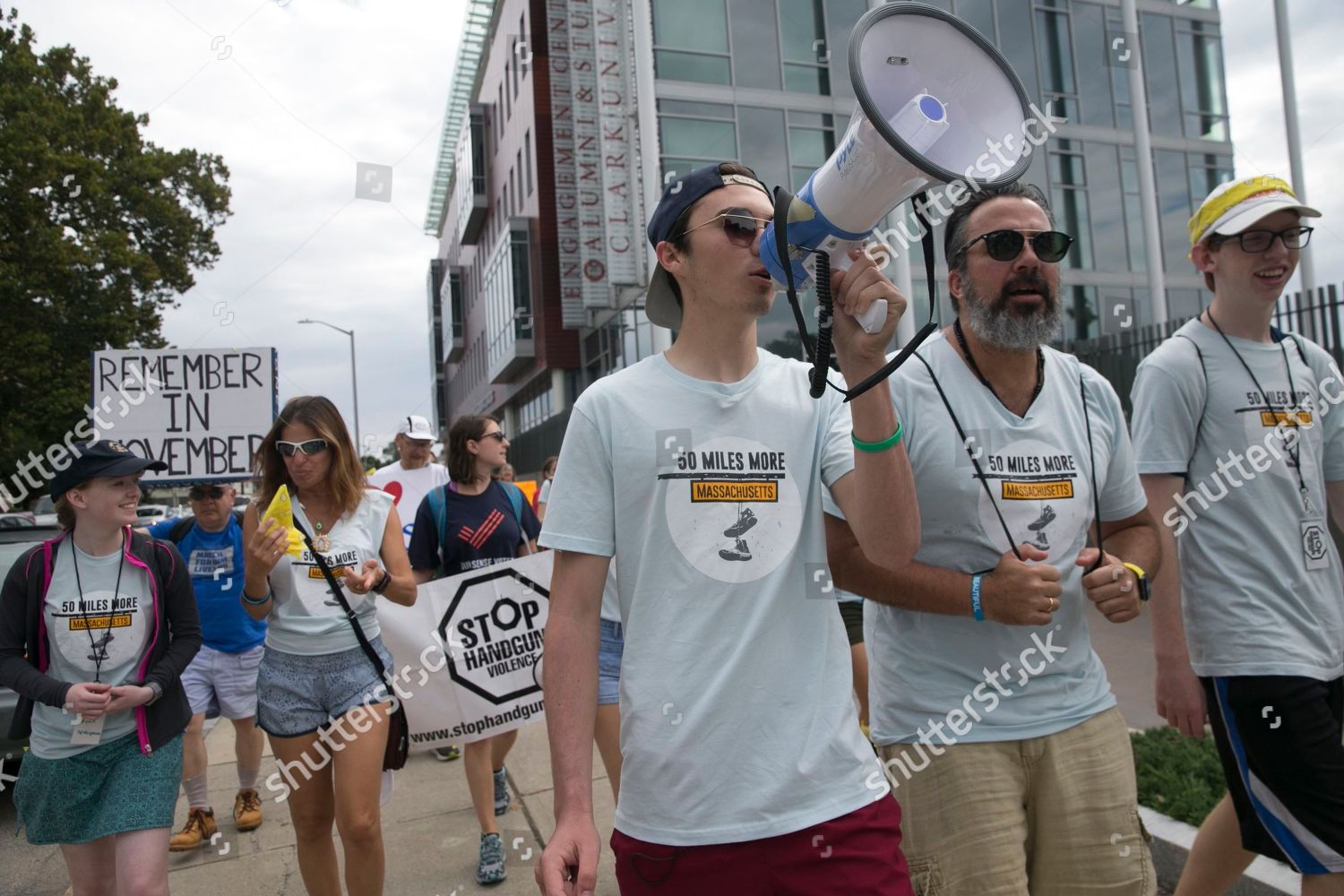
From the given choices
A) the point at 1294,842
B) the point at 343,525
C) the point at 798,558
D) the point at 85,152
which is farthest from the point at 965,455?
the point at 85,152

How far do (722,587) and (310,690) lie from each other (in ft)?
7.78

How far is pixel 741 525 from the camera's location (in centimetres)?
196

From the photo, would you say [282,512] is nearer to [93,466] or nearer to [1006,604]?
[93,466]

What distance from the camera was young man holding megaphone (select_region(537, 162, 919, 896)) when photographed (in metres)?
1.80

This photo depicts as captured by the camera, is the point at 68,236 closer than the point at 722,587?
No

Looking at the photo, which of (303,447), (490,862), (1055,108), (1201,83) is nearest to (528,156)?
(1055,108)

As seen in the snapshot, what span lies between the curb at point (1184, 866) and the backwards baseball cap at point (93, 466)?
374cm

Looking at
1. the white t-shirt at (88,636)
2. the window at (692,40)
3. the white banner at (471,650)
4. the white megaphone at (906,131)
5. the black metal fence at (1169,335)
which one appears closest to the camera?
the white megaphone at (906,131)

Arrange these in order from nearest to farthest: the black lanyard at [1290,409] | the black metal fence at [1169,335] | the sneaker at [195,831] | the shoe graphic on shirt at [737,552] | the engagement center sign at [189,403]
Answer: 1. the shoe graphic on shirt at [737,552]
2. the black lanyard at [1290,409]
3. the sneaker at [195,831]
4. the engagement center sign at [189,403]
5. the black metal fence at [1169,335]

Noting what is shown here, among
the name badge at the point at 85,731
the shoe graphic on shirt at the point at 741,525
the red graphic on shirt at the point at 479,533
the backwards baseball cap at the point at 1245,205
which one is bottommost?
the name badge at the point at 85,731

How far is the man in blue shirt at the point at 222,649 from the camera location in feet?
18.1

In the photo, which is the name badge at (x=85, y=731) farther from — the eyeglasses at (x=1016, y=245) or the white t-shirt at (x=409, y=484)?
the white t-shirt at (x=409, y=484)

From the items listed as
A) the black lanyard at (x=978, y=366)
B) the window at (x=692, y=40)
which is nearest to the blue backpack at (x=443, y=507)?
the black lanyard at (x=978, y=366)

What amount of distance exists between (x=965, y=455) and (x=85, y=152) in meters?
26.0
